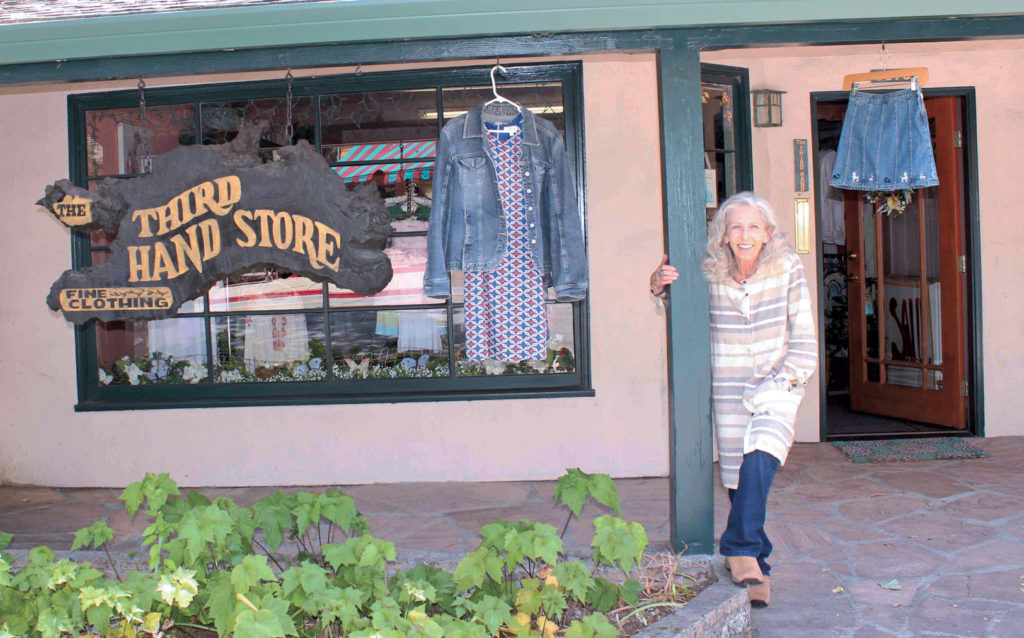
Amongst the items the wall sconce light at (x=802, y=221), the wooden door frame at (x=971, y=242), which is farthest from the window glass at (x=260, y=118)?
the wooden door frame at (x=971, y=242)

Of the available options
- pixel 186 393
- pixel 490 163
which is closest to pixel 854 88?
pixel 490 163

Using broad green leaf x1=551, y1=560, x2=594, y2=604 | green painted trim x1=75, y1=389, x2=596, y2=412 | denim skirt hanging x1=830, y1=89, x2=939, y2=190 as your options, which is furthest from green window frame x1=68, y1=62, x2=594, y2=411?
broad green leaf x1=551, y1=560, x2=594, y2=604

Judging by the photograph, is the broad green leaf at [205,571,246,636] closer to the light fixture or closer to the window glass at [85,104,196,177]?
the light fixture

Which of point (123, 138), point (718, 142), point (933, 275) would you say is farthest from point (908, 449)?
point (123, 138)

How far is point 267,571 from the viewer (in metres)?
3.09

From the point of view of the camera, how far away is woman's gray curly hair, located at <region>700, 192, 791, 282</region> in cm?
396

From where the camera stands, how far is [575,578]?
3324 millimetres

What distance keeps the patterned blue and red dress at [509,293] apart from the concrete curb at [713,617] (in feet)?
5.08

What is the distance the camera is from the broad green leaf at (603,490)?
144 inches

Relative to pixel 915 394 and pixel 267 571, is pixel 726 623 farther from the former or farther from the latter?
pixel 915 394

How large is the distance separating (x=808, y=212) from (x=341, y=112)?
3.43m

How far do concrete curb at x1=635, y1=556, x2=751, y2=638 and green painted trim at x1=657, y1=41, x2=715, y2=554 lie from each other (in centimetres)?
35

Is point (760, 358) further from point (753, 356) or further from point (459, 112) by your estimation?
point (459, 112)

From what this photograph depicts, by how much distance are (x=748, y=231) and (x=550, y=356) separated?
2.61m
